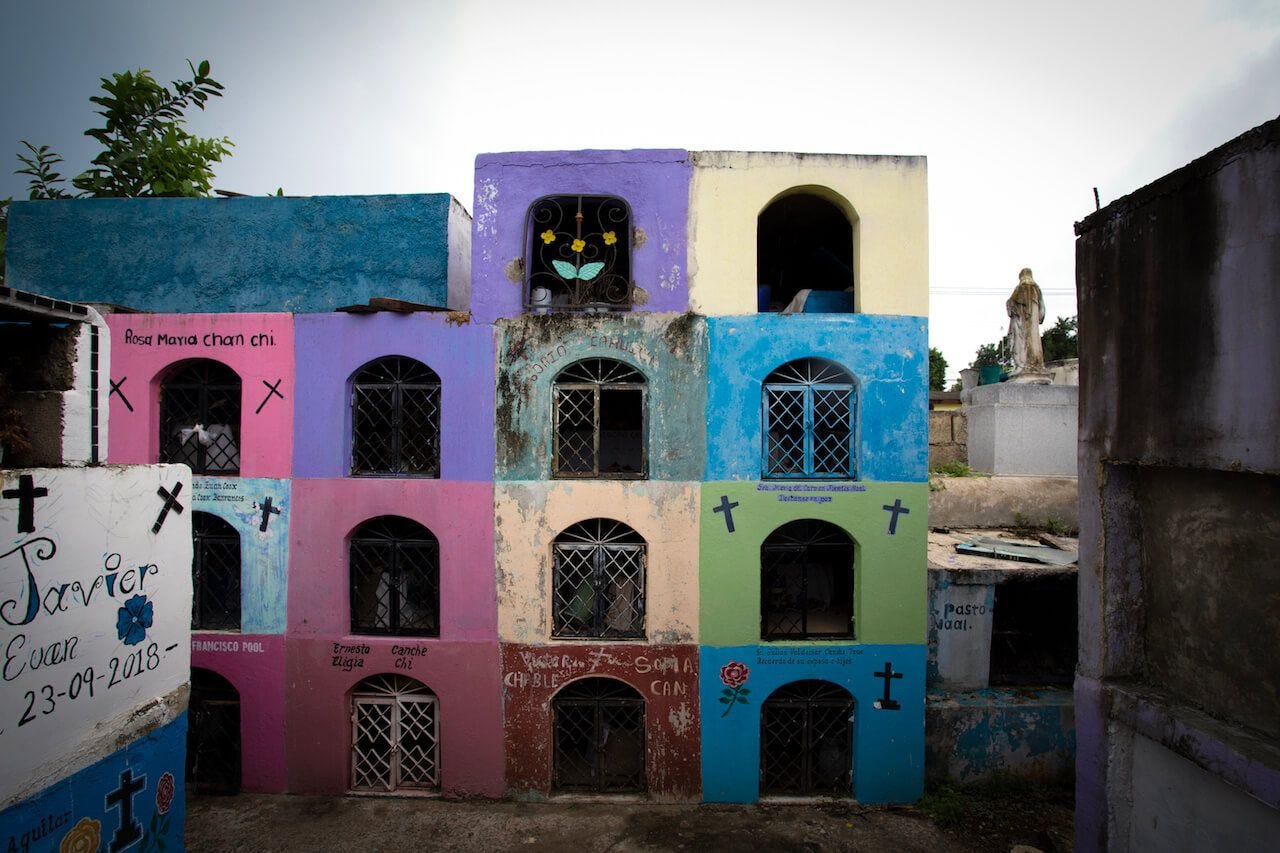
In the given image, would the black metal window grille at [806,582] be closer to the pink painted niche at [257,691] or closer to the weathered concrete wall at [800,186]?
the weathered concrete wall at [800,186]

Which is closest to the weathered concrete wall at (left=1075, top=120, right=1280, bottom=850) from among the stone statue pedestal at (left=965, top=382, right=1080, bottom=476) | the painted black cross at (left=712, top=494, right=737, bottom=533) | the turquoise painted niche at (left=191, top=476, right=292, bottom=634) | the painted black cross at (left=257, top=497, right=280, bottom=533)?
the painted black cross at (left=712, top=494, right=737, bottom=533)

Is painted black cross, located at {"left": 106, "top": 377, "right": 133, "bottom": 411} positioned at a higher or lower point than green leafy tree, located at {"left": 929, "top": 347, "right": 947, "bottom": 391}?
lower

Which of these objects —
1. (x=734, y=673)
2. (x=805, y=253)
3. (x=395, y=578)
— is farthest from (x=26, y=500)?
(x=805, y=253)

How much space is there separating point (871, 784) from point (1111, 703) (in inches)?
154

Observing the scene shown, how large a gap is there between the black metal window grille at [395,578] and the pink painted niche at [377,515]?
0.76ft

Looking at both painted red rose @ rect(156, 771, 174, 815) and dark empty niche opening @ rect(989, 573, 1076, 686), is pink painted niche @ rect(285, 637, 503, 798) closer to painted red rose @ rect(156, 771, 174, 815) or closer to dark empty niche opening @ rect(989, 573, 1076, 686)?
painted red rose @ rect(156, 771, 174, 815)

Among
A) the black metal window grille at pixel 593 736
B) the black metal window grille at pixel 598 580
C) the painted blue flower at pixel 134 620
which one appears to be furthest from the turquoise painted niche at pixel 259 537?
the black metal window grille at pixel 593 736

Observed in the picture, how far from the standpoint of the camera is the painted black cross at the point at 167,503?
4.72m

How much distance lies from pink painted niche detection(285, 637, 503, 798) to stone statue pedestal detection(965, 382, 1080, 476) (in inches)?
385

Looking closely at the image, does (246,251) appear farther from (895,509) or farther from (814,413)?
(895,509)

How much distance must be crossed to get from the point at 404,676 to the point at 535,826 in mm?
2560

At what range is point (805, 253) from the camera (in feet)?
32.4

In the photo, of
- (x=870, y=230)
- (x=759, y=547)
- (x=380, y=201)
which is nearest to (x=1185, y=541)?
(x=759, y=547)

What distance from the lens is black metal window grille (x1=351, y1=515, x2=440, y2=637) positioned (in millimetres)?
7805
